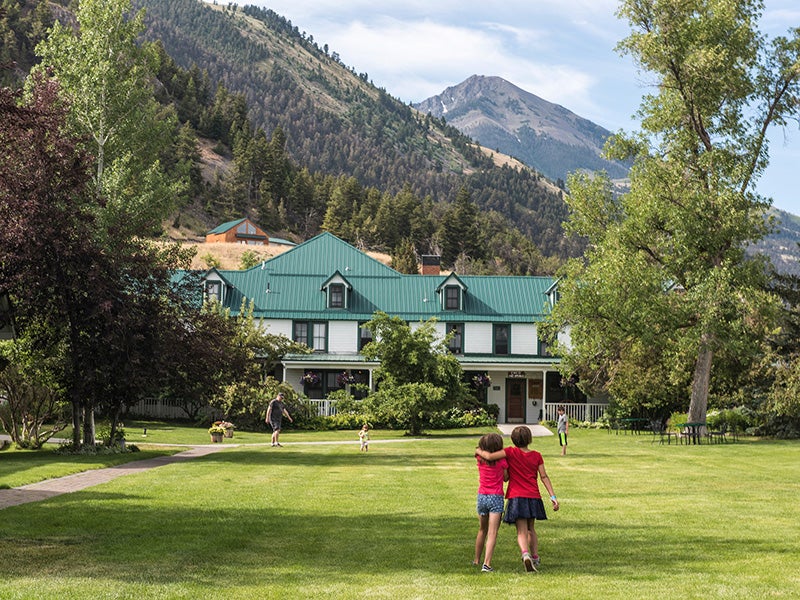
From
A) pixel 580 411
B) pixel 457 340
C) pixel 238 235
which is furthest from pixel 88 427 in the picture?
pixel 238 235

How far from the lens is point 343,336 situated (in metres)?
52.6

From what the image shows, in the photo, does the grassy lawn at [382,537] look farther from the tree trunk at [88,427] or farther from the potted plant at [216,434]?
the potted plant at [216,434]

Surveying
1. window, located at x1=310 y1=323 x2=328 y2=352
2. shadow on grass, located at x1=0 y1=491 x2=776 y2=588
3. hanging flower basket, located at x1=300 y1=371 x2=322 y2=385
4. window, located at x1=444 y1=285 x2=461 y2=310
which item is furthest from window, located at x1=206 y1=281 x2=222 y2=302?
shadow on grass, located at x1=0 y1=491 x2=776 y2=588

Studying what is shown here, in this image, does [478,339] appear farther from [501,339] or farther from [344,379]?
[344,379]

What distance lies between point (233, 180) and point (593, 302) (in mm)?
119363

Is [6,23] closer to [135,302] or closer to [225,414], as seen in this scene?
[225,414]

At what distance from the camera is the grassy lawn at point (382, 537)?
9.20 m

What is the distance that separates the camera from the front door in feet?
174

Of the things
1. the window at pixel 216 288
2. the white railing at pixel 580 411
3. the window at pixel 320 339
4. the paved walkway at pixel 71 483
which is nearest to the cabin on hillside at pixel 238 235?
the window at pixel 216 288

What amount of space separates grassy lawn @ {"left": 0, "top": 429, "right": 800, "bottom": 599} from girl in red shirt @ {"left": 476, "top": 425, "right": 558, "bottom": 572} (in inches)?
15.9

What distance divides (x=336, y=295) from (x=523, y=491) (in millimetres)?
43207

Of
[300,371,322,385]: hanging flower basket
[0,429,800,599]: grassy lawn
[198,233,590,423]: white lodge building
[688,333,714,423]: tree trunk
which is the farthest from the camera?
[198,233,590,423]: white lodge building

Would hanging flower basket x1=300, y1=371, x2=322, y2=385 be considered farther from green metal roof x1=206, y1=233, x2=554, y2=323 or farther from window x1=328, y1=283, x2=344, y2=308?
window x1=328, y1=283, x2=344, y2=308

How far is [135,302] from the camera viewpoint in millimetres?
24984
